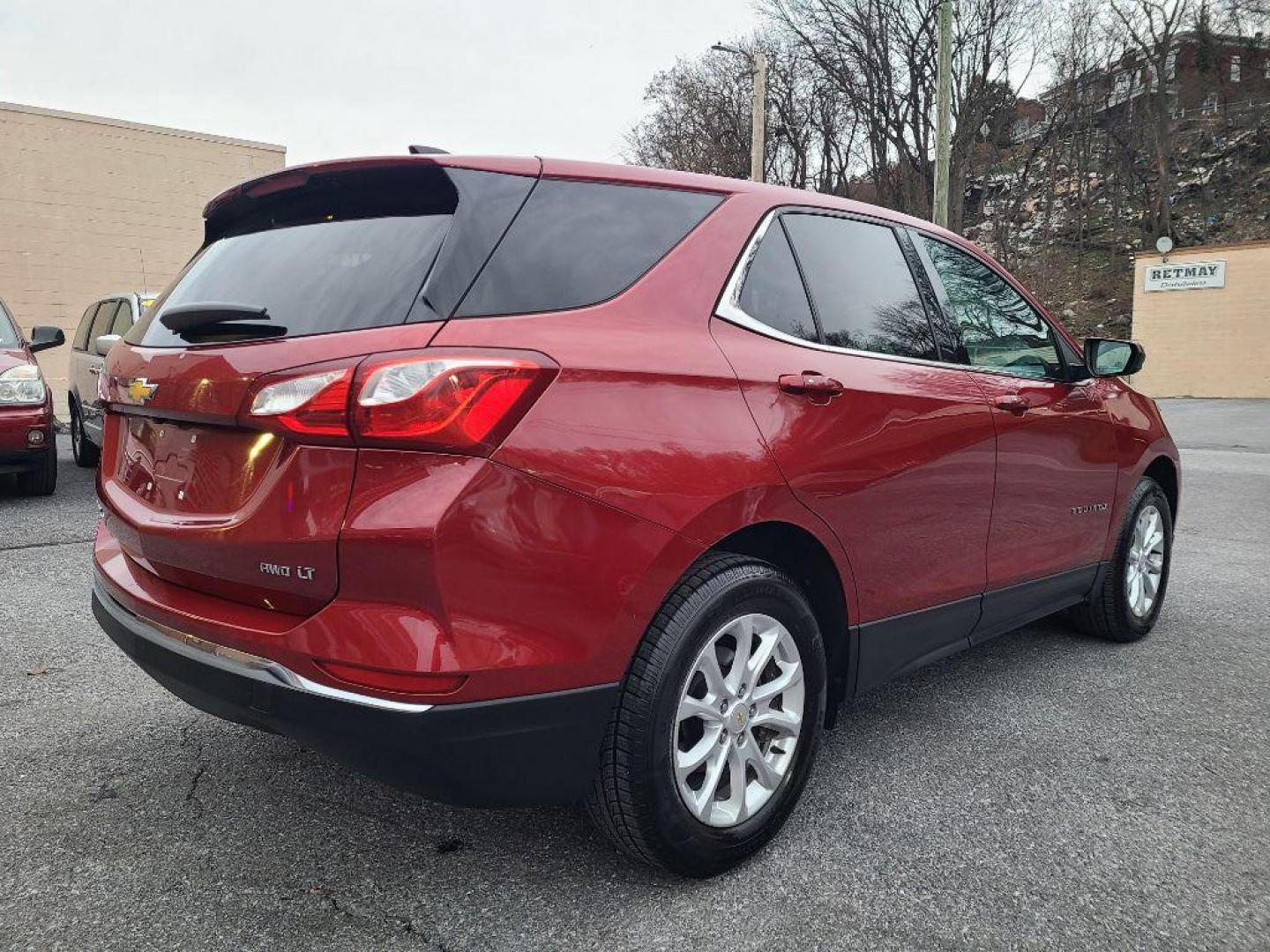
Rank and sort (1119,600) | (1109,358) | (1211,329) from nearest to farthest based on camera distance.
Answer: (1109,358), (1119,600), (1211,329)

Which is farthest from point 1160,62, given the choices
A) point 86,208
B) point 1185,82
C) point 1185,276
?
point 86,208

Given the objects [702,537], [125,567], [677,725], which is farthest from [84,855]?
[702,537]

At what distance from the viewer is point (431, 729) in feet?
6.11

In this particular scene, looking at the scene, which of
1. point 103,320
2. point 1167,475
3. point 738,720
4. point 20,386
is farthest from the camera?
point 103,320

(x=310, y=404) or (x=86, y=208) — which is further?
(x=86, y=208)

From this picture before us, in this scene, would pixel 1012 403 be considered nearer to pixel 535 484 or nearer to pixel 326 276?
pixel 535 484

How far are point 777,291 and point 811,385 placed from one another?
0.29 metres

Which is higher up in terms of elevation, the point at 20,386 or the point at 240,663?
the point at 20,386

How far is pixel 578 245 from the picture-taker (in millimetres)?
2207

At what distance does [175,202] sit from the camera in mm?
17328

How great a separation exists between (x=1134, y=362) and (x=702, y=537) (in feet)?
8.98

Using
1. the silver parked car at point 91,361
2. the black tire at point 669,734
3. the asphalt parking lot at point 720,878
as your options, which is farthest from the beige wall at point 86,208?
the black tire at point 669,734

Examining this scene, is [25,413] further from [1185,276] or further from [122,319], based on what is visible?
[1185,276]

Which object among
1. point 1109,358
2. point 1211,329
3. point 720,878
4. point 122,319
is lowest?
point 720,878
